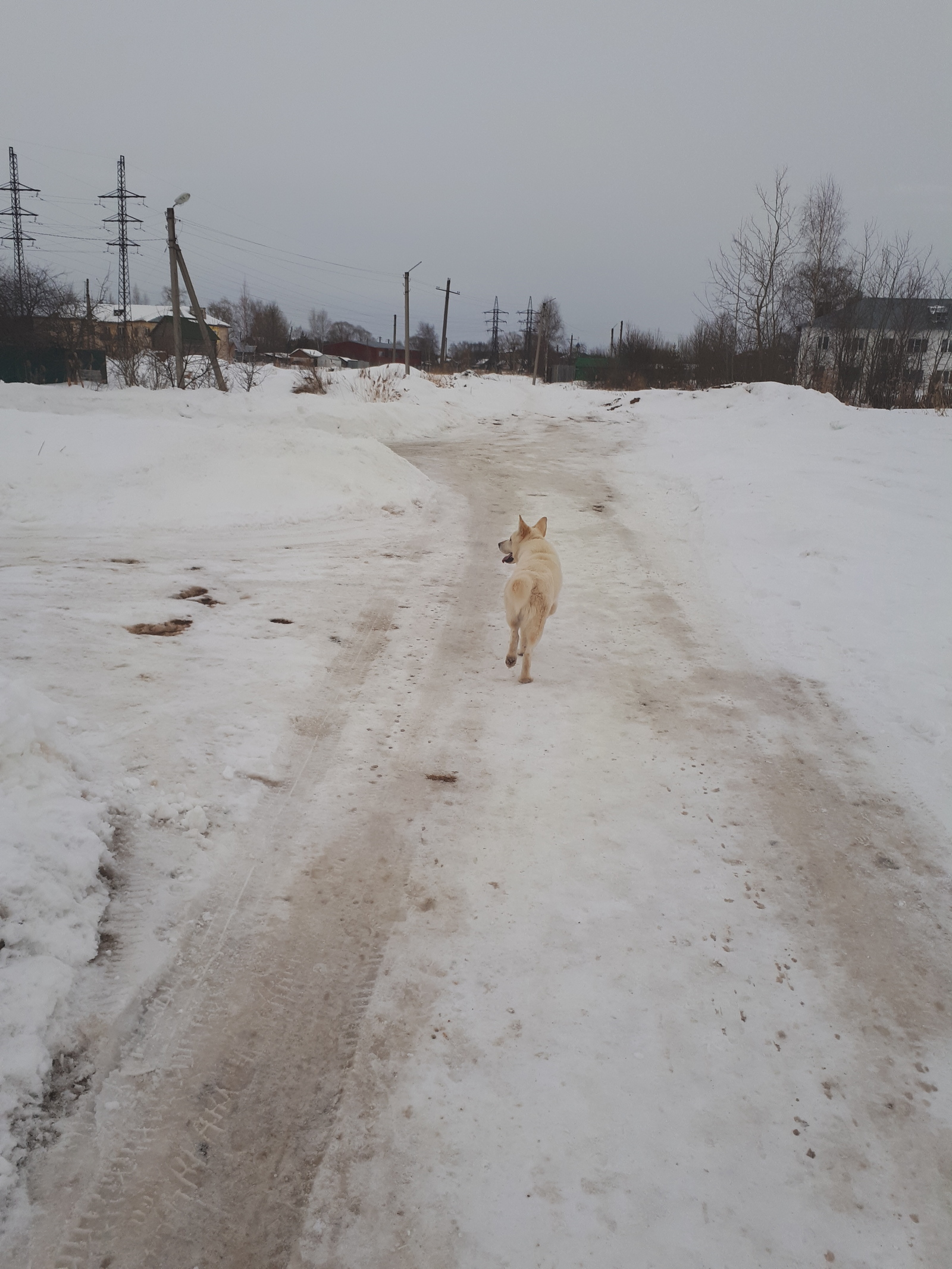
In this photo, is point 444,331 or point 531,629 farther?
point 444,331

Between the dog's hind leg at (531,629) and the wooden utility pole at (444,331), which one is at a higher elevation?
the wooden utility pole at (444,331)

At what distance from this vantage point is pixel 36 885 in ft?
8.04

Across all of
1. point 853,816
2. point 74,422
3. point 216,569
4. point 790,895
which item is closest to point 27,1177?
point 790,895

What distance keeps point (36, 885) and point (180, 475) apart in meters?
7.29

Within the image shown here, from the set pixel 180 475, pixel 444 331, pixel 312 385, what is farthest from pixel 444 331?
pixel 180 475

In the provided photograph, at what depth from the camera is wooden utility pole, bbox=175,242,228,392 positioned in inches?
683

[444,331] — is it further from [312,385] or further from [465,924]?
[465,924]

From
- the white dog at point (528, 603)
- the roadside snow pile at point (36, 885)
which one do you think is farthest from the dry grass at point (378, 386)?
the roadside snow pile at point (36, 885)

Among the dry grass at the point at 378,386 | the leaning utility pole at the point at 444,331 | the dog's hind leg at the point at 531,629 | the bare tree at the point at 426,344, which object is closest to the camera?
the dog's hind leg at the point at 531,629

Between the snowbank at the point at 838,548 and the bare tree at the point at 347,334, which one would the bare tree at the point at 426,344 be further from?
the snowbank at the point at 838,548

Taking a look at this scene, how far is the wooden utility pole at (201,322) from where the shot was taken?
17344 millimetres

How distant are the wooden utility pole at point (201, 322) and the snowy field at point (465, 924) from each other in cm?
1393

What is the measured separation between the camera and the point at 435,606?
6.15 metres

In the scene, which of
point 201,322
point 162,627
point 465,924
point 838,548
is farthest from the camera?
point 201,322
